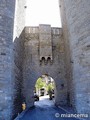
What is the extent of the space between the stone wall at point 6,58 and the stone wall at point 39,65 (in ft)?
11.1

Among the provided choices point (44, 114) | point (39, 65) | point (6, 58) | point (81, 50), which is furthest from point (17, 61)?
point (81, 50)

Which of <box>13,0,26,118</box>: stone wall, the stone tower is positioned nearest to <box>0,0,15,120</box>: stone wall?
<box>13,0,26,118</box>: stone wall

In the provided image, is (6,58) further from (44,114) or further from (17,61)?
(44,114)

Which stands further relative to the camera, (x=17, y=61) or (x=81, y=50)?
(x=17, y=61)

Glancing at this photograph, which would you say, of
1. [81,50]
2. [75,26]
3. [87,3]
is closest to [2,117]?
[81,50]

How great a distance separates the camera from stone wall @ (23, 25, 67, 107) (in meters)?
9.28

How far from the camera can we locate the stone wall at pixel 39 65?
9281mm

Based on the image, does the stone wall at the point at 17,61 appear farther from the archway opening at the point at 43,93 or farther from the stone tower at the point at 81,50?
the archway opening at the point at 43,93

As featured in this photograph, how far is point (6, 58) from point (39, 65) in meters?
3.94

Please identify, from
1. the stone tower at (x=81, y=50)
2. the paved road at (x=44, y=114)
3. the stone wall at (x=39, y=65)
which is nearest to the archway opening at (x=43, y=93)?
the stone wall at (x=39, y=65)

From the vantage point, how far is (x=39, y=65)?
31.5 feet

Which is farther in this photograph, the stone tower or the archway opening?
the archway opening

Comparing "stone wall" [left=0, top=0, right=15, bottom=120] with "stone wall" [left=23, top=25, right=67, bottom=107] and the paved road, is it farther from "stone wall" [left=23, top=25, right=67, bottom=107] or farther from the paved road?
"stone wall" [left=23, top=25, right=67, bottom=107]

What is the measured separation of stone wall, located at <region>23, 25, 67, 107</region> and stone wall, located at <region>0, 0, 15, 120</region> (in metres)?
3.39
